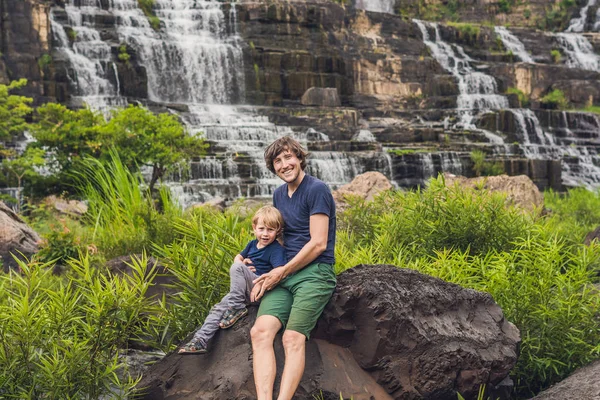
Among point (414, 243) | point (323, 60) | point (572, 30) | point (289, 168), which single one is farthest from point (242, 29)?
point (289, 168)

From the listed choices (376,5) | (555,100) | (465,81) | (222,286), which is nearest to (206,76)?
(465,81)

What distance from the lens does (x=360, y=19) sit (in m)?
35.8

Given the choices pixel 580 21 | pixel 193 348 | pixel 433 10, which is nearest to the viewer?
pixel 193 348

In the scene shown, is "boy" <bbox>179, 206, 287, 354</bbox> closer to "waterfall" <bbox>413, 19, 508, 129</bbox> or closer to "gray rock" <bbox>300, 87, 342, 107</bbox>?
"gray rock" <bbox>300, 87, 342, 107</bbox>

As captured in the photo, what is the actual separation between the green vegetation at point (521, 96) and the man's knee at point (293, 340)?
29.7 m

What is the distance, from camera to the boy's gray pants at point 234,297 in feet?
14.3

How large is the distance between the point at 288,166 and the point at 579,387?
7.90ft

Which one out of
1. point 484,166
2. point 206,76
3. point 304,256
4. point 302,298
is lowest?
point 484,166

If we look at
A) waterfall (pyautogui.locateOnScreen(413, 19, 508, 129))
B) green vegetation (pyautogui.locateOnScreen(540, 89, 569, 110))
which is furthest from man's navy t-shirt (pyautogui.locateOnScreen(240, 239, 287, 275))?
green vegetation (pyautogui.locateOnScreen(540, 89, 569, 110))

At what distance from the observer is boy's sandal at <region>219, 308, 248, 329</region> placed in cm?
440

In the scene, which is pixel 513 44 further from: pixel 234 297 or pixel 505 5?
pixel 234 297

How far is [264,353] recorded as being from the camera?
404 cm

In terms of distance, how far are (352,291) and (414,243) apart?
2.52 metres

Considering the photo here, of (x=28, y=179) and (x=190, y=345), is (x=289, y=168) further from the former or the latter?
(x=28, y=179)
